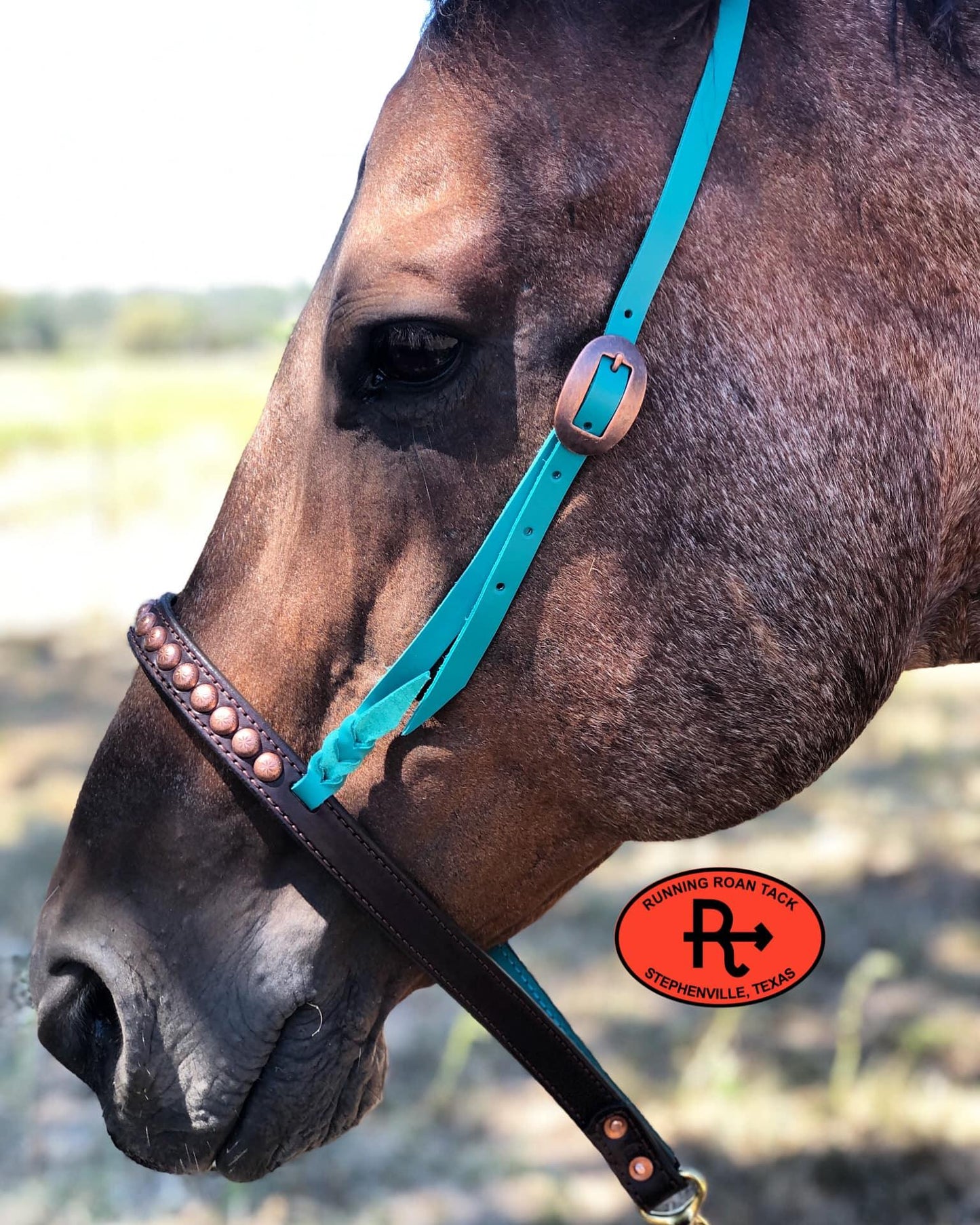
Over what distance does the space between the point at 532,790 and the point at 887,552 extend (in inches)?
22.0

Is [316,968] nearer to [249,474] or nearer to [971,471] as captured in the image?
[249,474]

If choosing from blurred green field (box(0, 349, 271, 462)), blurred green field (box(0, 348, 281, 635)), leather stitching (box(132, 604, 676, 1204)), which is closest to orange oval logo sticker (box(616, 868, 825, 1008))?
leather stitching (box(132, 604, 676, 1204))

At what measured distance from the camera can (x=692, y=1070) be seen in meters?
3.52

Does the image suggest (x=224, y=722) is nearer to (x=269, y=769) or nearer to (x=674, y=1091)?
(x=269, y=769)

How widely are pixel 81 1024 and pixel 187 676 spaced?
510mm

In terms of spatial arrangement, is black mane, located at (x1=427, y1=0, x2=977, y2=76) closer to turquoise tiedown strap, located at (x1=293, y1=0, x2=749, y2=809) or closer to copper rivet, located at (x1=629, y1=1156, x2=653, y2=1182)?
turquoise tiedown strap, located at (x1=293, y1=0, x2=749, y2=809)

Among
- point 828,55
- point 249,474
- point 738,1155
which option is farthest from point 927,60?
point 738,1155

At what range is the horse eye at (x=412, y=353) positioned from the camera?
4.56ft

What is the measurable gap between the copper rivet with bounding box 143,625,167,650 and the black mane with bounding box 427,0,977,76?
90cm

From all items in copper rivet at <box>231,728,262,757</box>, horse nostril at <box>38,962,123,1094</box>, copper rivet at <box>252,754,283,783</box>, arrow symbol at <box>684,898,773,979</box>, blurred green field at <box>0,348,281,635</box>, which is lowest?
blurred green field at <box>0,348,281,635</box>

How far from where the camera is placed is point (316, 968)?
1513 millimetres

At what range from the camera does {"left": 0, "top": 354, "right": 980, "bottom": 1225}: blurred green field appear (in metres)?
3.08

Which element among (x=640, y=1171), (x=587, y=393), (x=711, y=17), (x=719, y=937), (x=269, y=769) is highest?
(x=711, y=17)

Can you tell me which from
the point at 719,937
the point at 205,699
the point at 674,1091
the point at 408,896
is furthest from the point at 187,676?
the point at 674,1091
